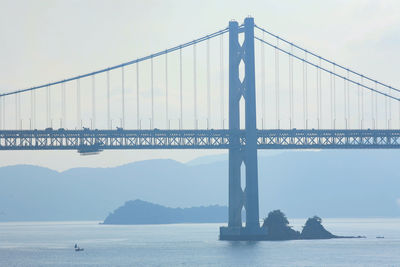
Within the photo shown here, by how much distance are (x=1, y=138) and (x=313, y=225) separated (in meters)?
40.8

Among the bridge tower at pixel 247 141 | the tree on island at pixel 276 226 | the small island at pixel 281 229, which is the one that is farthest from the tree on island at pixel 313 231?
the bridge tower at pixel 247 141

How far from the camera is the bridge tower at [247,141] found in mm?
Result: 106938

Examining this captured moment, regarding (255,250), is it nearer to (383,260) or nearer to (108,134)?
(383,260)

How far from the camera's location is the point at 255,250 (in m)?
102

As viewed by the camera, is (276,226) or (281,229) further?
(281,229)

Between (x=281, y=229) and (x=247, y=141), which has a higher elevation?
(x=247, y=141)

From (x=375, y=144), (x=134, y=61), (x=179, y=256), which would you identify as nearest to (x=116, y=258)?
(x=179, y=256)

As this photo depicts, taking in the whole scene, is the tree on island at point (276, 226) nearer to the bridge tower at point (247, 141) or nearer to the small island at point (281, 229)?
the small island at point (281, 229)

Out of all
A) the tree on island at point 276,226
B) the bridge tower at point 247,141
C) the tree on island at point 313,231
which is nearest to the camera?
the bridge tower at point 247,141

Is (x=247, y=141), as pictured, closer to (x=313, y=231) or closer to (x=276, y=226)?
(x=276, y=226)

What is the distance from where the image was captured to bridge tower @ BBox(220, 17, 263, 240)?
351 ft

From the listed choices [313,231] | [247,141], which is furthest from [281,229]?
[247,141]

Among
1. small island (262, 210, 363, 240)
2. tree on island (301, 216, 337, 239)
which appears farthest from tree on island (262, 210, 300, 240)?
tree on island (301, 216, 337, 239)

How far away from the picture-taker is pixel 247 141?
107m
